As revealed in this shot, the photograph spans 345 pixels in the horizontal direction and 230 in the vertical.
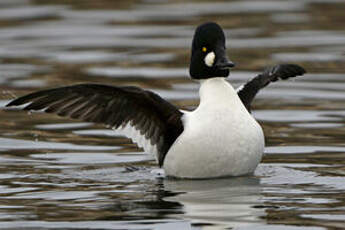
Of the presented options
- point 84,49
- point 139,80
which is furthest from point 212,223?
point 84,49

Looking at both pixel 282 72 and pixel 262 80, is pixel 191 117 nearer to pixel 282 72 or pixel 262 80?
pixel 262 80

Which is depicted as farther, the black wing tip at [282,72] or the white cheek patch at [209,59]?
the black wing tip at [282,72]

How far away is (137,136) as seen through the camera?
9883mm

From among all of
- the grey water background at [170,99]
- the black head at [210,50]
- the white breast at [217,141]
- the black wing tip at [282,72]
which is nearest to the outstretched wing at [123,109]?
the white breast at [217,141]

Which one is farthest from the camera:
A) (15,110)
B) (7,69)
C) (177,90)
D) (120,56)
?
(120,56)

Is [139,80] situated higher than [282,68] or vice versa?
[282,68]

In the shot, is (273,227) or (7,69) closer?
(273,227)

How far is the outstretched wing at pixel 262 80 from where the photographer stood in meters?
10.6

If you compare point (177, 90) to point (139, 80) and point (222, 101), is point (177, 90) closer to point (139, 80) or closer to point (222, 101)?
point (139, 80)

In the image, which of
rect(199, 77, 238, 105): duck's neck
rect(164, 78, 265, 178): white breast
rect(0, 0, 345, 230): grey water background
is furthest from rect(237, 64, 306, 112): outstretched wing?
rect(164, 78, 265, 178): white breast

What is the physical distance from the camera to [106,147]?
11586 millimetres

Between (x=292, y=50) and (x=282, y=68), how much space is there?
261 inches

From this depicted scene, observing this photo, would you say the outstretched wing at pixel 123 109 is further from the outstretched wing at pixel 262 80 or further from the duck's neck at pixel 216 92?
the outstretched wing at pixel 262 80

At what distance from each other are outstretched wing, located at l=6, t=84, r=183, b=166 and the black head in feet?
1.61
